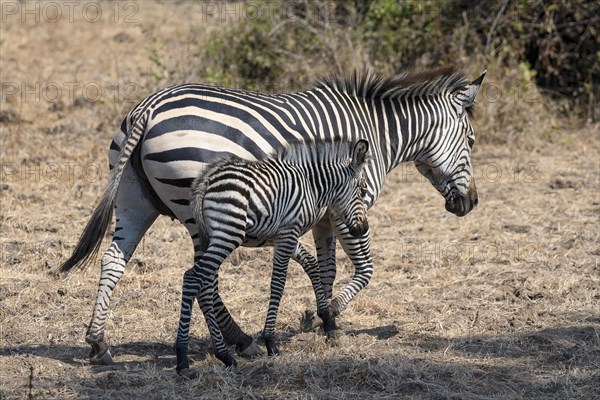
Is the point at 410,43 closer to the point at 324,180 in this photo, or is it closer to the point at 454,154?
the point at 454,154

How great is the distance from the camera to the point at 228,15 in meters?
14.5

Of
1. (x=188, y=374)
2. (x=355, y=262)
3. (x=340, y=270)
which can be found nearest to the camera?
(x=188, y=374)

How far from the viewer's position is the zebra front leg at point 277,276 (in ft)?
19.3

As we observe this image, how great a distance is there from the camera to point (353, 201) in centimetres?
638

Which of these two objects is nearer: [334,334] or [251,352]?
[251,352]

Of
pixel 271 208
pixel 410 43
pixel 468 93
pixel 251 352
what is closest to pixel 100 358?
pixel 251 352

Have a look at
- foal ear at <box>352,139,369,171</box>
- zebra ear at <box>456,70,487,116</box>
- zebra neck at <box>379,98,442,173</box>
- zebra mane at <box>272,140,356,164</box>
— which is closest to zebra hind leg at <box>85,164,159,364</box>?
zebra mane at <box>272,140,356,164</box>

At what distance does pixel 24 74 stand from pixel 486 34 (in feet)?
22.4

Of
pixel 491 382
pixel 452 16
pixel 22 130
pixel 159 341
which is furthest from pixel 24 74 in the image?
pixel 491 382

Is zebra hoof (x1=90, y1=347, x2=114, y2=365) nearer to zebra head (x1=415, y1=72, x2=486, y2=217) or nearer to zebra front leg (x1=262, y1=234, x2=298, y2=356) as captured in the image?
zebra front leg (x1=262, y1=234, x2=298, y2=356)

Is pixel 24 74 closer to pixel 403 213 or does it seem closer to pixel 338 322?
pixel 403 213

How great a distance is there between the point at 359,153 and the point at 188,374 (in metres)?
1.89

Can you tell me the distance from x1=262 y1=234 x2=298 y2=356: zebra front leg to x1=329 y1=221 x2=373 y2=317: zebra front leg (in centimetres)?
72

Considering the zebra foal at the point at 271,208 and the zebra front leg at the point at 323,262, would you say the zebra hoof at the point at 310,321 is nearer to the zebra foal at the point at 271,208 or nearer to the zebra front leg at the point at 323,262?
the zebra front leg at the point at 323,262
